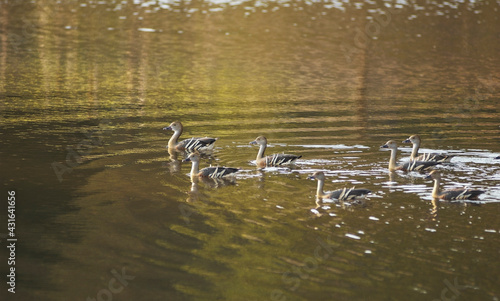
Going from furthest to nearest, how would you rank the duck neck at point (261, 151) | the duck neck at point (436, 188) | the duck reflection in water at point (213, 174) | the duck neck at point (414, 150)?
the duck neck at point (414, 150), the duck neck at point (261, 151), the duck reflection in water at point (213, 174), the duck neck at point (436, 188)

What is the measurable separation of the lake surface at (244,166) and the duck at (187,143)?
1.29 feet

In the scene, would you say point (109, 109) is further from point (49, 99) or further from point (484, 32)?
point (484, 32)

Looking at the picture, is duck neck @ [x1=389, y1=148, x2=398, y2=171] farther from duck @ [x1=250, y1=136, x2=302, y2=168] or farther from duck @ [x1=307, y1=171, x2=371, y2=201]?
duck @ [x1=307, y1=171, x2=371, y2=201]

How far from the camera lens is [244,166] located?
684 inches

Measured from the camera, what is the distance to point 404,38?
41.1m

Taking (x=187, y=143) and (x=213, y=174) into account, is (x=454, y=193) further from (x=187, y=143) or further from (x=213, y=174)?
(x=187, y=143)

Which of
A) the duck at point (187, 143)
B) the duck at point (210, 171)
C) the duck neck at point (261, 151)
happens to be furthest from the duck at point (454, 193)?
the duck at point (187, 143)

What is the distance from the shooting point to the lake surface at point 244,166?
11102mm

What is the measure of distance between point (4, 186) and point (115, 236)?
3761 millimetres

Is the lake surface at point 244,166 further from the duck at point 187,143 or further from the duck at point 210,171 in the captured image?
the duck at point 187,143

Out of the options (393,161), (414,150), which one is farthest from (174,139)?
(414,150)

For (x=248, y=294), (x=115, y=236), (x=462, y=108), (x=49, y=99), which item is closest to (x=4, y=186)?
(x=115, y=236)

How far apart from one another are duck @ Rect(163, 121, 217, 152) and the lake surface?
0.39 metres

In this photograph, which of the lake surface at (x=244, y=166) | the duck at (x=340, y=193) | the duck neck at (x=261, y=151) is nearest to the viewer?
the lake surface at (x=244, y=166)
